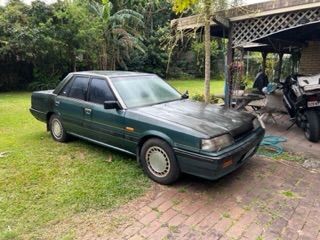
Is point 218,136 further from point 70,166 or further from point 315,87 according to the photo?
point 315,87

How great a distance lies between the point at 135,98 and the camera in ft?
16.1

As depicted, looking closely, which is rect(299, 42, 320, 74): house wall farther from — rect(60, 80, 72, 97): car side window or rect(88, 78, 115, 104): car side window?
rect(60, 80, 72, 97): car side window

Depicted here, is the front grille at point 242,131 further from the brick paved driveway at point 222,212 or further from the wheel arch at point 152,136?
the wheel arch at point 152,136

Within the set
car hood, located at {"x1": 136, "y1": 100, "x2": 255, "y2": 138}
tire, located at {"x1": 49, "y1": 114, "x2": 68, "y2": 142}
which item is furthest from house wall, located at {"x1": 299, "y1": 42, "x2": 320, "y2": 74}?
tire, located at {"x1": 49, "y1": 114, "x2": 68, "y2": 142}

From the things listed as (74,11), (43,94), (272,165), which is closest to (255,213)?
(272,165)

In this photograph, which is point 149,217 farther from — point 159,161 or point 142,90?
point 142,90

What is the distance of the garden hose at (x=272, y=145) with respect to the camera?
5.61 m

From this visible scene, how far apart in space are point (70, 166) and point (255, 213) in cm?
306

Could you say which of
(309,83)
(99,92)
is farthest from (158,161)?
(309,83)

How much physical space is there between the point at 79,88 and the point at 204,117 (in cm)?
255

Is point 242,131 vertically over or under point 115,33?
under

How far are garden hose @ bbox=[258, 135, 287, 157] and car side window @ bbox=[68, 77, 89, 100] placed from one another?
350cm

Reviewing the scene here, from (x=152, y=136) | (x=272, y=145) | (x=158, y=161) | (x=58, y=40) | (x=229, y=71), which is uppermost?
(x=58, y=40)

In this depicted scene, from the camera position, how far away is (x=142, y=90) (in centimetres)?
516
